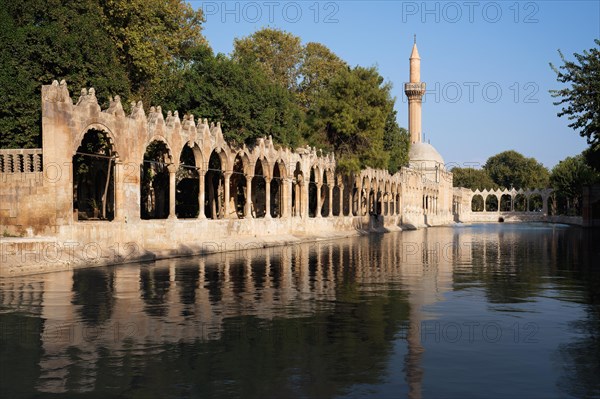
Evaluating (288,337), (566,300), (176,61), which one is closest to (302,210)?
(176,61)

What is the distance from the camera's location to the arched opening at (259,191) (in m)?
47.5

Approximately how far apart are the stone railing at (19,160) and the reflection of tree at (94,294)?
450 centimetres

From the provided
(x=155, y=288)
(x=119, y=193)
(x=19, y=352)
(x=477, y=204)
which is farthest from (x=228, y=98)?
(x=477, y=204)

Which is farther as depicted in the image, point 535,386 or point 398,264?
point 398,264

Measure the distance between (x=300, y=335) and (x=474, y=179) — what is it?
141 m

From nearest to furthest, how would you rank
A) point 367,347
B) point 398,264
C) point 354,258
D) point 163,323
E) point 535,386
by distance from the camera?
point 535,386, point 367,347, point 163,323, point 398,264, point 354,258

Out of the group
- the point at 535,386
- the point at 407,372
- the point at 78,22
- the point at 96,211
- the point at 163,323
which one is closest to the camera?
the point at 535,386

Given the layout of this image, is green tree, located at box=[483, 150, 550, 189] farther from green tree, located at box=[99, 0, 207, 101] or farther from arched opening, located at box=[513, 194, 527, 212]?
green tree, located at box=[99, 0, 207, 101]

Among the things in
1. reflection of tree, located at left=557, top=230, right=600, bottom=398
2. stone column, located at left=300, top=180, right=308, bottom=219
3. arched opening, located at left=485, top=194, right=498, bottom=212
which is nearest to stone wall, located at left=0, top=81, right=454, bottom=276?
stone column, located at left=300, top=180, right=308, bottom=219

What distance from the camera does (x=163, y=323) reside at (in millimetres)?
12008

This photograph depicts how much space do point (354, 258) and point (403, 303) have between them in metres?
13.6

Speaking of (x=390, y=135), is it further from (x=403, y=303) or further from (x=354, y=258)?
(x=403, y=303)

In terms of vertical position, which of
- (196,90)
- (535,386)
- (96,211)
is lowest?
(535,386)

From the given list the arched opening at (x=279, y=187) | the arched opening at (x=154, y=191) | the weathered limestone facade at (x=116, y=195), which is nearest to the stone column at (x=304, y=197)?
the arched opening at (x=279, y=187)
